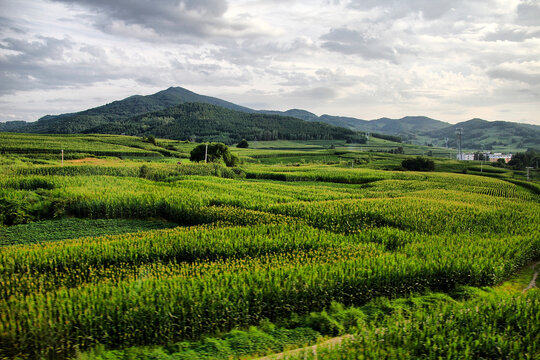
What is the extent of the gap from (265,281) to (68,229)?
16.6 meters

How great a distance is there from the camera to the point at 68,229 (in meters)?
22.0

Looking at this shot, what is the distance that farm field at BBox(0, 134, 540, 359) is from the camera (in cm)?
885

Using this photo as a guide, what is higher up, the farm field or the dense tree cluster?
the dense tree cluster

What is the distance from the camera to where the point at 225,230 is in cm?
1825

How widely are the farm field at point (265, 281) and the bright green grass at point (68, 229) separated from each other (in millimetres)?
136

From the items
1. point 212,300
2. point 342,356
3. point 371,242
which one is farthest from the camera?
point 371,242

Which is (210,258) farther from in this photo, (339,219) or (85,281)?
(339,219)

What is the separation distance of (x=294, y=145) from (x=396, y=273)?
524 ft

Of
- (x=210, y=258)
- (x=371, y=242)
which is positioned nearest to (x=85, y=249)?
(x=210, y=258)

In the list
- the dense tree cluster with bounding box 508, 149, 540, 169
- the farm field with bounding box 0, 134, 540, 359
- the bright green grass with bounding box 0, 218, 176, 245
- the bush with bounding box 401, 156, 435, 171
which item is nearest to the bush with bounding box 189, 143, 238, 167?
the bush with bounding box 401, 156, 435, 171

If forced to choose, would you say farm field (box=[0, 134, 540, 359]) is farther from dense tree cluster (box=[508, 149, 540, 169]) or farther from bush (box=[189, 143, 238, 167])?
dense tree cluster (box=[508, 149, 540, 169])

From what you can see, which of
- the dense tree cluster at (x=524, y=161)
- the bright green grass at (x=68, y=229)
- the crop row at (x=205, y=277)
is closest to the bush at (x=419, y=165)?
the dense tree cluster at (x=524, y=161)

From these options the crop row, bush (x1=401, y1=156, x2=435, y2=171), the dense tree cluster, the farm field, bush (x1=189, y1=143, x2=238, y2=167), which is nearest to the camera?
the farm field

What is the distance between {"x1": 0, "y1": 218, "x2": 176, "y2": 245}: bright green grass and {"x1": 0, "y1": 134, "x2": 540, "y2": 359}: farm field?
0.45 ft
